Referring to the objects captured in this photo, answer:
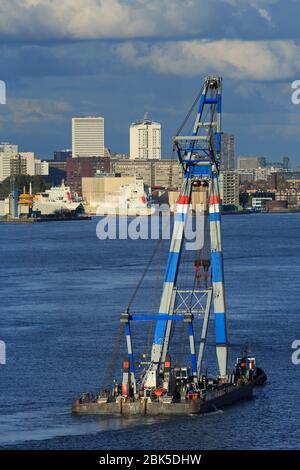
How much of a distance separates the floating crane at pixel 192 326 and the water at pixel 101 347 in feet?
1.48

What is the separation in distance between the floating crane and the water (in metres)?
0.45

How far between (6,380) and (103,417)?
4.92 m

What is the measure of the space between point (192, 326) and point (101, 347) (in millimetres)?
7780

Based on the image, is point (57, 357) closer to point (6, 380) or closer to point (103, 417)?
point (6, 380)

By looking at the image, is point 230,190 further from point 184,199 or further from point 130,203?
point 184,199

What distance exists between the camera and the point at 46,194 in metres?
158

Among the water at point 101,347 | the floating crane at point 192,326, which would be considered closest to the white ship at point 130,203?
the water at point 101,347

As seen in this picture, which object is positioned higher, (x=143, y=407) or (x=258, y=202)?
(x=258, y=202)

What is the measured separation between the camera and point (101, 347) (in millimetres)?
37219

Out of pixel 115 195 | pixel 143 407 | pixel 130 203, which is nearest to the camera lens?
pixel 143 407

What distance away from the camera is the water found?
26703 mm

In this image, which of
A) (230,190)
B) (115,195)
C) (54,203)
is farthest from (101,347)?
(230,190)

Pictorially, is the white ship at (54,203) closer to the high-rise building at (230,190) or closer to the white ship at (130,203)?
the white ship at (130,203)

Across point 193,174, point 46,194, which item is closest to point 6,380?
point 193,174
